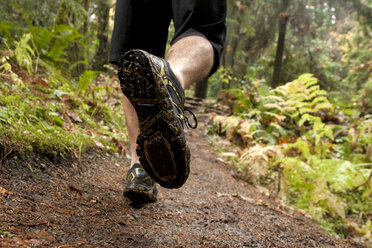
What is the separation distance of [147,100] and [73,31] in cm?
410

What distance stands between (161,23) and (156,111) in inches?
35.2

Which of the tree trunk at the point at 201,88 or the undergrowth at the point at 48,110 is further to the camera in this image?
the tree trunk at the point at 201,88

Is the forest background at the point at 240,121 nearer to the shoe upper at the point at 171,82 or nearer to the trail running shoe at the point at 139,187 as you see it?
the trail running shoe at the point at 139,187

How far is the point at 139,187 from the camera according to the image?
4.97 ft

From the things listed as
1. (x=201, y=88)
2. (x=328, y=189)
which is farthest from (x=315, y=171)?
(x=201, y=88)

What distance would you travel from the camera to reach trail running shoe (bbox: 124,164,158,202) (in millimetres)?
1509

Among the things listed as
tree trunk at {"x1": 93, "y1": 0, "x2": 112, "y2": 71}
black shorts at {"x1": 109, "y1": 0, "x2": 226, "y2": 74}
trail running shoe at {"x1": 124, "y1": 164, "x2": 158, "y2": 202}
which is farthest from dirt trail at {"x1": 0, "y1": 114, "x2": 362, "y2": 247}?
tree trunk at {"x1": 93, "y1": 0, "x2": 112, "y2": 71}

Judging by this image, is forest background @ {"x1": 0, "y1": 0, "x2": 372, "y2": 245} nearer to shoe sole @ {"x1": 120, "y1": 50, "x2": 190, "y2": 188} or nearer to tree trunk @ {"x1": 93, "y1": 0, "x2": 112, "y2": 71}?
tree trunk @ {"x1": 93, "y1": 0, "x2": 112, "y2": 71}

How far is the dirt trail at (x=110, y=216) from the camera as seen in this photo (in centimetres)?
98

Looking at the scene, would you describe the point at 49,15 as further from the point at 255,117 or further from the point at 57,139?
the point at 57,139

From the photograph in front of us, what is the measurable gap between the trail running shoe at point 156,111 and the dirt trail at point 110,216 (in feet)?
0.99

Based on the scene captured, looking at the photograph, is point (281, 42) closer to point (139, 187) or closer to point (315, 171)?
point (315, 171)

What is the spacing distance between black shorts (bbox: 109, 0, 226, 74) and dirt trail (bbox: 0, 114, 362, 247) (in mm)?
831

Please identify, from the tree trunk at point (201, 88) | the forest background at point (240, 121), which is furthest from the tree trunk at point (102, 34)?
the tree trunk at point (201, 88)
